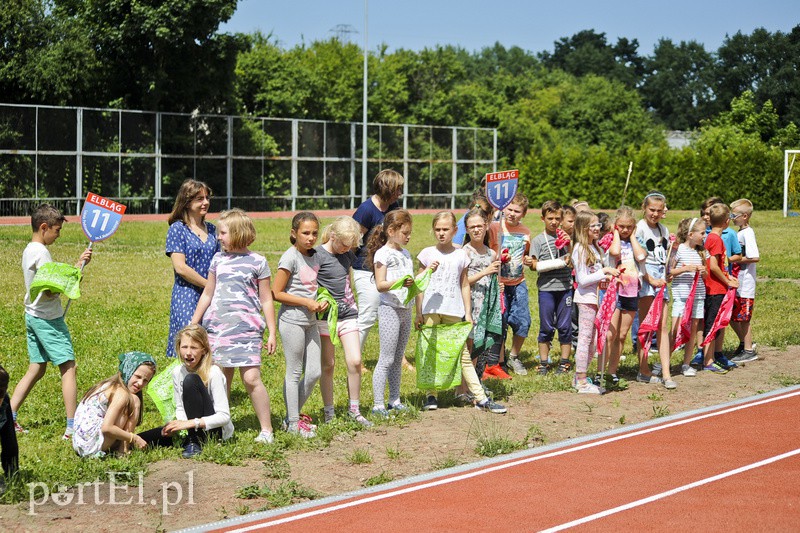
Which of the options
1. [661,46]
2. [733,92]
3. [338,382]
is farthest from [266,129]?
[661,46]

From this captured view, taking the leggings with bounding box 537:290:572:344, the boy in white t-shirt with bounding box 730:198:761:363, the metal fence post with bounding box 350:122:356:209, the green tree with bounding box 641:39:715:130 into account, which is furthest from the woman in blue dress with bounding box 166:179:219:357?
the green tree with bounding box 641:39:715:130

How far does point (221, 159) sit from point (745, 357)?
3038 cm

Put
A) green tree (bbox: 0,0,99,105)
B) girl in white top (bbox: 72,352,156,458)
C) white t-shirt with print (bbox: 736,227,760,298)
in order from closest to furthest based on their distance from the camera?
girl in white top (bbox: 72,352,156,458)
white t-shirt with print (bbox: 736,227,760,298)
green tree (bbox: 0,0,99,105)

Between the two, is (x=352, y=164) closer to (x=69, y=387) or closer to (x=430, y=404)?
(x=430, y=404)

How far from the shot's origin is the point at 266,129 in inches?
1598

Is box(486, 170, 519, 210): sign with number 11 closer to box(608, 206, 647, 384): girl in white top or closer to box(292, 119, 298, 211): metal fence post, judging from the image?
box(608, 206, 647, 384): girl in white top

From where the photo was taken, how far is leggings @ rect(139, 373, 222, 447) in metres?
7.29

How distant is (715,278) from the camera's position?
1086 centimetres

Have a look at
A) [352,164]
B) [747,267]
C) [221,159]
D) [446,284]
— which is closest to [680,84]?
[352,164]

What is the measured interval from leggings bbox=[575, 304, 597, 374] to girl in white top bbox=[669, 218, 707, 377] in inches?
48.2

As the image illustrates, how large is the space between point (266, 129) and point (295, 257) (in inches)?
1320

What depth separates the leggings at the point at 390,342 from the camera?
8469 mm

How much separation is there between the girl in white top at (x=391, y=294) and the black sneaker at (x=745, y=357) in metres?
4.68

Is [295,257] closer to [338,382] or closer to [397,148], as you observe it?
[338,382]
